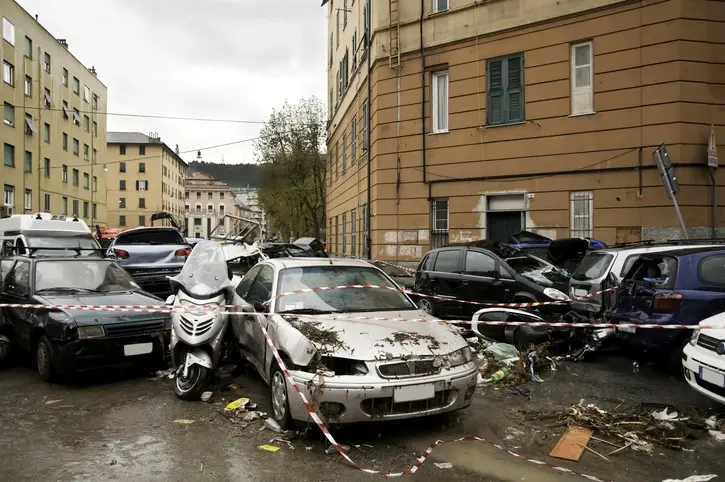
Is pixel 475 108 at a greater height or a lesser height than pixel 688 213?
greater

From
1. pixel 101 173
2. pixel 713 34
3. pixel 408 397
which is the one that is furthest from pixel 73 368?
pixel 101 173

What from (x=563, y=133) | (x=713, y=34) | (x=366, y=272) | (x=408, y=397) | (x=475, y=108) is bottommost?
(x=408, y=397)

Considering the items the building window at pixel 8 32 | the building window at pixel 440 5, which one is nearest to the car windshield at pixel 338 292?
the building window at pixel 440 5

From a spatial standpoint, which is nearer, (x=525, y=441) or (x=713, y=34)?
(x=525, y=441)

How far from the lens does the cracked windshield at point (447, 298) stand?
4152 millimetres

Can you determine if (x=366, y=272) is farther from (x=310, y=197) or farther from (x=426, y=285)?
(x=310, y=197)

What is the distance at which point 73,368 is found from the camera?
18.8ft

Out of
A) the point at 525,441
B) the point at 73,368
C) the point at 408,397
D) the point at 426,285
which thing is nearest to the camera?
the point at 408,397

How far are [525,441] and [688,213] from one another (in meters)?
10.4

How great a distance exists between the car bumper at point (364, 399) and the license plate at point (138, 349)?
2.73m

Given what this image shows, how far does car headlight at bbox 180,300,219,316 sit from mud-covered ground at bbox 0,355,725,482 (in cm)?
94

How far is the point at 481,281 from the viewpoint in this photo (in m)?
→ 9.07

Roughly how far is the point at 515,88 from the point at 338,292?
1112 centimetres

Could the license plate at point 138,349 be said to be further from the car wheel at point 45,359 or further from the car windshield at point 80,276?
the car windshield at point 80,276
